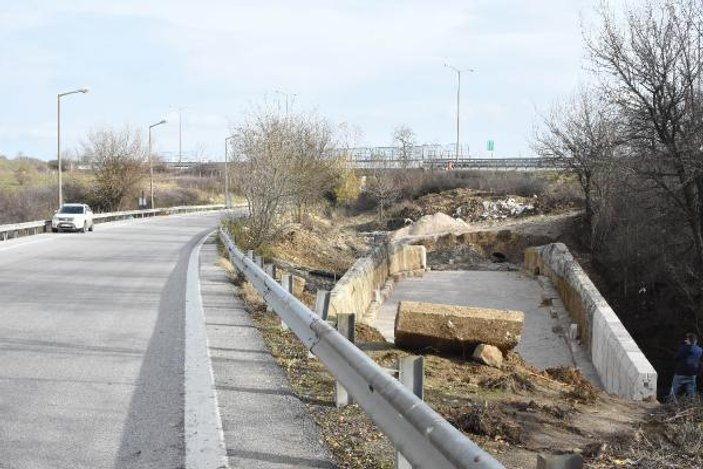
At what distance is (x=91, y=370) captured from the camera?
22.7 feet

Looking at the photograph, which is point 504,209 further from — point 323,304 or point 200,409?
point 200,409

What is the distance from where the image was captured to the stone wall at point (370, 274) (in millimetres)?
15604

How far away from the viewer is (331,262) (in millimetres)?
30953

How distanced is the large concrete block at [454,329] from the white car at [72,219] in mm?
27835

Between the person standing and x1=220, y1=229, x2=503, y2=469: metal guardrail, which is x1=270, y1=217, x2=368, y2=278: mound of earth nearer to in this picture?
the person standing

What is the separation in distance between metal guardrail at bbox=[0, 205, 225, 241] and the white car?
737mm

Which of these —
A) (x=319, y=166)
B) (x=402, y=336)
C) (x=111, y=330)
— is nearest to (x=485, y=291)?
(x=402, y=336)

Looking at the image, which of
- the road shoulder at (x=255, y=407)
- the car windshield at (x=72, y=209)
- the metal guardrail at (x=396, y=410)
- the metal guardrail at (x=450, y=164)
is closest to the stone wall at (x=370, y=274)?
the road shoulder at (x=255, y=407)

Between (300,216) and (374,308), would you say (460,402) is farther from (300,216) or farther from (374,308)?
(300,216)

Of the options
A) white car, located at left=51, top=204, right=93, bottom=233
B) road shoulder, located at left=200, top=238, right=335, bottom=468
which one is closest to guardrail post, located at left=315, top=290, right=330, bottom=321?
road shoulder, located at left=200, top=238, right=335, bottom=468

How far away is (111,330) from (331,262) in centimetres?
2197

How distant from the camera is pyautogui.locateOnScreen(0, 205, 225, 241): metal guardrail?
98.0 ft

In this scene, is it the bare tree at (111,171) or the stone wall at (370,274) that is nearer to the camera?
the stone wall at (370,274)

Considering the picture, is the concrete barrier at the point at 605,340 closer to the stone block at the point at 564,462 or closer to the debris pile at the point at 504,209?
the stone block at the point at 564,462
